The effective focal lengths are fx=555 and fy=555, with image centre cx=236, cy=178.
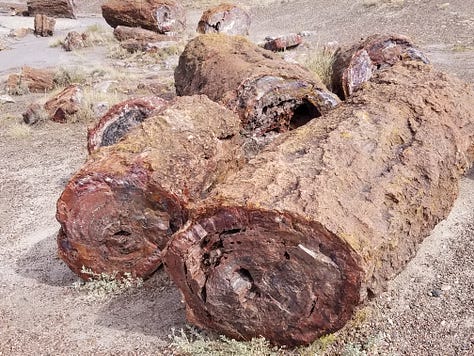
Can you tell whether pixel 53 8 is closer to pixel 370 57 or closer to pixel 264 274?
pixel 370 57

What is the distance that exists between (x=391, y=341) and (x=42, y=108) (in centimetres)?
807

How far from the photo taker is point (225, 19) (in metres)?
15.4

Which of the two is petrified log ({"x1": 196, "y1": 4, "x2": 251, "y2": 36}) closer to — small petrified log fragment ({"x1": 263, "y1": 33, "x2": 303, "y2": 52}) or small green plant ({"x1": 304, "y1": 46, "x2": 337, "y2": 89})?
small petrified log fragment ({"x1": 263, "y1": 33, "x2": 303, "y2": 52})

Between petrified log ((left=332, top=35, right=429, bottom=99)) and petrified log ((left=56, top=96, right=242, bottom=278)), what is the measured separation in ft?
10.4

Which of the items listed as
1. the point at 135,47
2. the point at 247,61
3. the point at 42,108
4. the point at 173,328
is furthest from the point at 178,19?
the point at 173,328

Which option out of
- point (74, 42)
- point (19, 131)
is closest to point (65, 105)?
point (19, 131)

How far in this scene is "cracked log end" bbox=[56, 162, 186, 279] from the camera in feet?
13.1

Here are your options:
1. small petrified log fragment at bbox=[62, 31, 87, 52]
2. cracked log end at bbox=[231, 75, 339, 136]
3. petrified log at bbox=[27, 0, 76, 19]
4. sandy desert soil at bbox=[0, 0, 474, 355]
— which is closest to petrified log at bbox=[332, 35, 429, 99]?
cracked log end at bbox=[231, 75, 339, 136]

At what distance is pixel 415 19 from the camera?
15312 mm

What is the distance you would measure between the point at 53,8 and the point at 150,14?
10355 millimetres

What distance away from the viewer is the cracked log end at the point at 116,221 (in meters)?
3.99

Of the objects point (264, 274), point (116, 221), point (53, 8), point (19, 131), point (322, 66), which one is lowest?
point (53, 8)

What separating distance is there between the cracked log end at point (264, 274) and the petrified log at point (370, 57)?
433cm

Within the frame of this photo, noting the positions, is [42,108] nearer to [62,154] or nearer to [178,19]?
[62,154]
